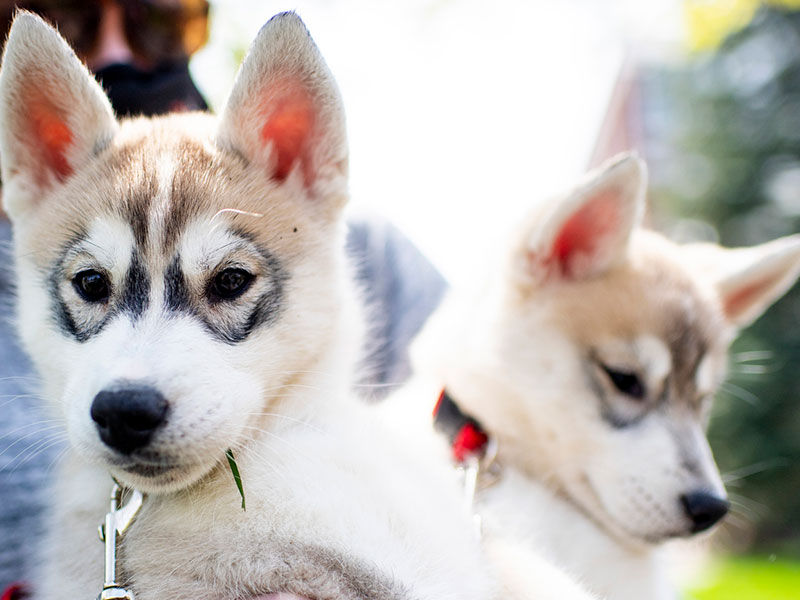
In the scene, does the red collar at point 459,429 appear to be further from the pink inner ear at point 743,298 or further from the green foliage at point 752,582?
the green foliage at point 752,582

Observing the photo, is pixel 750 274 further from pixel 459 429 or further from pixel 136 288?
pixel 136 288

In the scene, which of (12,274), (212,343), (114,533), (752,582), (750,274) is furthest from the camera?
(752,582)

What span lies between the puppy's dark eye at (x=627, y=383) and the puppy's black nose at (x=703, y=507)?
447 millimetres

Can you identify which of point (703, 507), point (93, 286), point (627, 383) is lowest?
point (703, 507)

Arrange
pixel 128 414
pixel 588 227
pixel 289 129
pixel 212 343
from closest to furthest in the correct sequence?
pixel 128 414, pixel 212 343, pixel 289 129, pixel 588 227

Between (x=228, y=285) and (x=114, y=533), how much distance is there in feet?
2.45

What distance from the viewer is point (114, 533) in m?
1.80

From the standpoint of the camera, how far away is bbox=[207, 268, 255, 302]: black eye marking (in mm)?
2018

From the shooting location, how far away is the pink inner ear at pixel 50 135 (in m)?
2.29

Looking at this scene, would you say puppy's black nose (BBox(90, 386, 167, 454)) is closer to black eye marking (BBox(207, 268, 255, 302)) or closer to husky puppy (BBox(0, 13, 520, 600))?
husky puppy (BBox(0, 13, 520, 600))

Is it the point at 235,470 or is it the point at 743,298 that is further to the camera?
the point at 743,298

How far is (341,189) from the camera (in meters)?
2.45

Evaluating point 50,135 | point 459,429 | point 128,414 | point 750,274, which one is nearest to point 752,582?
point 750,274

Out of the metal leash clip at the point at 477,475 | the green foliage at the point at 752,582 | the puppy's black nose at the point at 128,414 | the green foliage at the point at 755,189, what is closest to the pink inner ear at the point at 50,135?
the puppy's black nose at the point at 128,414
